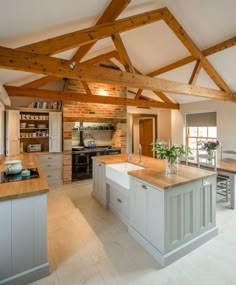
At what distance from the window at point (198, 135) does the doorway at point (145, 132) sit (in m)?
1.29

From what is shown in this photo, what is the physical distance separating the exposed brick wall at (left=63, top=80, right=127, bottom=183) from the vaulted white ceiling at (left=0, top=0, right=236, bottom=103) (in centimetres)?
115

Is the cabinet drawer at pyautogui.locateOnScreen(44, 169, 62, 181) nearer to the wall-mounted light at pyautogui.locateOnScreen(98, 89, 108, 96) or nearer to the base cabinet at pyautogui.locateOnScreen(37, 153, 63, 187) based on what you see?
the base cabinet at pyautogui.locateOnScreen(37, 153, 63, 187)

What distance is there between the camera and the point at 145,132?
7.30 meters

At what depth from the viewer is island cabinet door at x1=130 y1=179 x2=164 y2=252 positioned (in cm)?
201

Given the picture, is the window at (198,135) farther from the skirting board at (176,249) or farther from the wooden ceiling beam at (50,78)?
the wooden ceiling beam at (50,78)

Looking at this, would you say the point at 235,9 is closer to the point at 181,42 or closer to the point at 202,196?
the point at 181,42

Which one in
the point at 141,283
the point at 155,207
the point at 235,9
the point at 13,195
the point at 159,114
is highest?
the point at 235,9

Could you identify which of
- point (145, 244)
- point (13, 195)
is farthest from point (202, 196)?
point (13, 195)

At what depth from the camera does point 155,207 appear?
207cm

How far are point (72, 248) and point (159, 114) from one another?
603cm

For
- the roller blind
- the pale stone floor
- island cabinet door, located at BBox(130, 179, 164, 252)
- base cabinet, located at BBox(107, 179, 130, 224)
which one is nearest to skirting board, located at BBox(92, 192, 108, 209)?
base cabinet, located at BBox(107, 179, 130, 224)

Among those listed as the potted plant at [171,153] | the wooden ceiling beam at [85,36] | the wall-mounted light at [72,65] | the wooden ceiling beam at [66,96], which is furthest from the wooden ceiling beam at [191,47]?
the potted plant at [171,153]

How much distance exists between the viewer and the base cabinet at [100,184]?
11.5ft

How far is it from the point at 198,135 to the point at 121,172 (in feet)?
14.0
